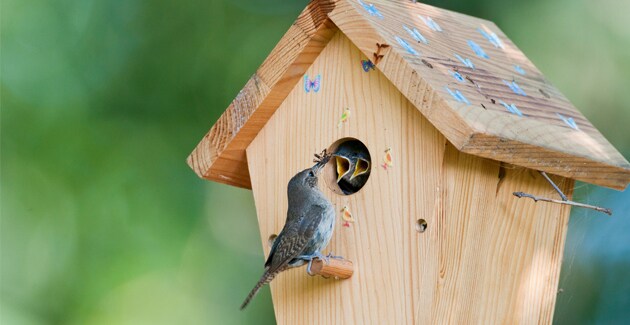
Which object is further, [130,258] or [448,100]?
[130,258]

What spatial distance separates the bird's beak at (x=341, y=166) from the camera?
3488 mm

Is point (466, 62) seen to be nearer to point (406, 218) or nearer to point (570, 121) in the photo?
point (570, 121)

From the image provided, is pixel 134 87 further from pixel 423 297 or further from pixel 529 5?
pixel 423 297

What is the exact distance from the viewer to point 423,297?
308cm

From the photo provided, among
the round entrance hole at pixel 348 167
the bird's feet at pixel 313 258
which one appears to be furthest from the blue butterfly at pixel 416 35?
the bird's feet at pixel 313 258

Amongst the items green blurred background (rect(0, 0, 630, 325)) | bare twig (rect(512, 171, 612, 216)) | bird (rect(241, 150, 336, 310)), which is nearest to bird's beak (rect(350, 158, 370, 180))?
bird (rect(241, 150, 336, 310))

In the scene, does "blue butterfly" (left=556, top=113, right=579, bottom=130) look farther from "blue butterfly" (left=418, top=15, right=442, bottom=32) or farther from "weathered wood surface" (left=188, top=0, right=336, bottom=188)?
"weathered wood surface" (left=188, top=0, right=336, bottom=188)

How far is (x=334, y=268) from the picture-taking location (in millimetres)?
3227

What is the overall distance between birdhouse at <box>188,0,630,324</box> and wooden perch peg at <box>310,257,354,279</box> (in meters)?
0.03

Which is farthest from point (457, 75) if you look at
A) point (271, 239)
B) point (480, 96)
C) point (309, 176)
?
point (271, 239)

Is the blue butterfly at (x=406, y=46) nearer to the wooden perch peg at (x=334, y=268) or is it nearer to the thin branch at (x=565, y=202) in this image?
the thin branch at (x=565, y=202)

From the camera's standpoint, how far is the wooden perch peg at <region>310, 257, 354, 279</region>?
10.5ft

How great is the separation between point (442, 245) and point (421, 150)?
301 millimetres

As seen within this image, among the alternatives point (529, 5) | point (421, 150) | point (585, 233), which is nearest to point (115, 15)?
A: point (529, 5)
